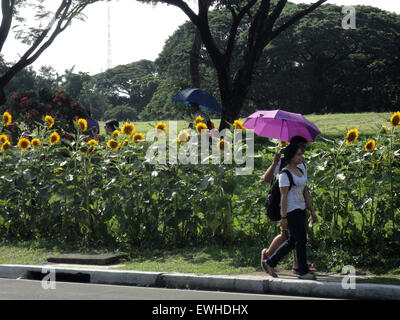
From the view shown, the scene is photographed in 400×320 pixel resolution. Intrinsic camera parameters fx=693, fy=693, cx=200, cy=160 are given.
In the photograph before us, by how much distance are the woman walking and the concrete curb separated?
301 millimetres

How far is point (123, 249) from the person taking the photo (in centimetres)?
996

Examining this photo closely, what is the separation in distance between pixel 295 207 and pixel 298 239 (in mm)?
360

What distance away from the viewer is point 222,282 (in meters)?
7.86

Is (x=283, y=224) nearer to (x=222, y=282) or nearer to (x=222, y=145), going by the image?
(x=222, y=282)

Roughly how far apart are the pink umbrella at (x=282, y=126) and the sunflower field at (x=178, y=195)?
2.07 ft

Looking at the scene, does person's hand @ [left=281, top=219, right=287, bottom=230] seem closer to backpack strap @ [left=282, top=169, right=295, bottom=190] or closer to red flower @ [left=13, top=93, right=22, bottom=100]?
backpack strap @ [left=282, top=169, right=295, bottom=190]

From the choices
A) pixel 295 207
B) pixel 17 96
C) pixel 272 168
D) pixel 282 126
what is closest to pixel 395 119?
pixel 282 126

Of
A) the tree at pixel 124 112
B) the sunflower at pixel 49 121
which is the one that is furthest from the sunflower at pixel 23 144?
the tree at pixel 124 112

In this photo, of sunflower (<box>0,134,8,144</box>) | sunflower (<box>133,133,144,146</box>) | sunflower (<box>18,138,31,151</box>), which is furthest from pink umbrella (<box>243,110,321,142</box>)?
sunflower (<box>0,134,8,144</box>)

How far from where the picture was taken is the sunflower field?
859 centimetres

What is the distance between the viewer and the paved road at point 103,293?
7226mm

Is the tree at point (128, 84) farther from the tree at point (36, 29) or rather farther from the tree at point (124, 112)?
the tree at point (36, 29)
